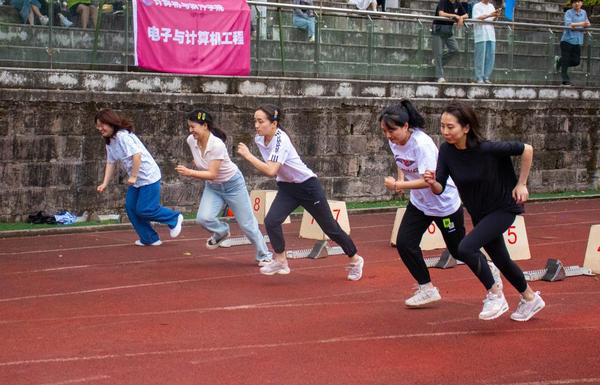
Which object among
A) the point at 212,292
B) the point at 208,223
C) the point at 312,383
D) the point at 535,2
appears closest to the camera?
the point at 312,383

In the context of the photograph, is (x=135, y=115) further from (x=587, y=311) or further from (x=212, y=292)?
(x=587, y=311)

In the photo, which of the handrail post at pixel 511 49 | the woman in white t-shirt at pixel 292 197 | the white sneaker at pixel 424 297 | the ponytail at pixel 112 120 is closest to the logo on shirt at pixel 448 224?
the white sneaker at pixel 424 297

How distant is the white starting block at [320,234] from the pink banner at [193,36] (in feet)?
12.6

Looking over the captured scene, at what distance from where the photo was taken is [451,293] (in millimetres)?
11195

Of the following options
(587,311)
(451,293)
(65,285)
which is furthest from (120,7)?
(587,311)

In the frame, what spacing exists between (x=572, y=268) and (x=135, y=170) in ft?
17.8

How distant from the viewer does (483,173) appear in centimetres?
898

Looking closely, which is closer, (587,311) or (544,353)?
(544,353)

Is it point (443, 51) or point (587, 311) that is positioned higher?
point (443, 51)

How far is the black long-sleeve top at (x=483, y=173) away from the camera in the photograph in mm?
8969

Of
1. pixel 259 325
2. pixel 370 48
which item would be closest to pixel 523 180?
pixel 259 325

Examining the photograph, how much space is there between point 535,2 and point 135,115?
16.8 meters

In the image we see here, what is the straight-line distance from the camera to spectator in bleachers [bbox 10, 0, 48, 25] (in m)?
16.6

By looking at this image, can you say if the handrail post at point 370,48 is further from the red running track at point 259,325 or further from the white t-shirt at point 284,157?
the white t-shirt at point 284,157
